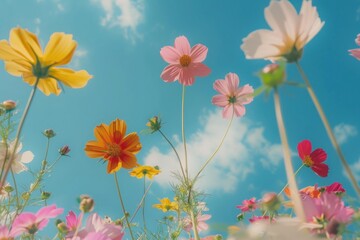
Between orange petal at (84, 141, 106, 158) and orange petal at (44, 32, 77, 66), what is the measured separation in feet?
1.53

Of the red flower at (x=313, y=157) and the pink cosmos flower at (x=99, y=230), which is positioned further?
the red flower at (x=313, y=157)

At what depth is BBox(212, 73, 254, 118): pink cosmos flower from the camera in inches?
57.2

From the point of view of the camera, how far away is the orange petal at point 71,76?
700 mm

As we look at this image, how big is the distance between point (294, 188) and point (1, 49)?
586mm

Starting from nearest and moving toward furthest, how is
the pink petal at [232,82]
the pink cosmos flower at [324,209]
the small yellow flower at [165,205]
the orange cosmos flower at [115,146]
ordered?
the pink cosmos flower at [324,209]
the orange cosmos flower at [115,146]
the pink petal at [232,82]
the small yellow flower at [165,205]

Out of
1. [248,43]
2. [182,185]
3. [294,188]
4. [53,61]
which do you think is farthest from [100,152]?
[294,188]

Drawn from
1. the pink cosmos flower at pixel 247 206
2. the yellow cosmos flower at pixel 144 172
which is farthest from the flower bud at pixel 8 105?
the pink cosmos flower at pixel 247 206

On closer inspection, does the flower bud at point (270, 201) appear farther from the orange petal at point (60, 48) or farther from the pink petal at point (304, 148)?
the pink petal at point (304, 148)

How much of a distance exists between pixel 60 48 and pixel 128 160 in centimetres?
54

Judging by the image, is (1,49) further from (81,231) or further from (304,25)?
(304,25)

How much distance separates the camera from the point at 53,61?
68 cm

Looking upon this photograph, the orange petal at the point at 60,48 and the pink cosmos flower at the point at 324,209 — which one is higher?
the orange petal at the point at 60,48

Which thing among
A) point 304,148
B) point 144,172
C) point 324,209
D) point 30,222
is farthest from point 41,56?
point 144,172

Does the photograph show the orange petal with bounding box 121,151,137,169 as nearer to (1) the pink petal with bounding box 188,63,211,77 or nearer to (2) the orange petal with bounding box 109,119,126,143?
(2) the orange petal with bounding box 109,119,126,143
